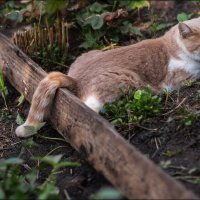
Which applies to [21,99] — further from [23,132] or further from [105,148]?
[105,148]

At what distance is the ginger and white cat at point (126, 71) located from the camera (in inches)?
166

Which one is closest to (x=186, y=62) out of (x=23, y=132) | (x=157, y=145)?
(x=157, y=145)

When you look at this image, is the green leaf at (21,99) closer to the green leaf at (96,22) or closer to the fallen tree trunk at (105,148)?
the fallen tree trunk at (105,148)

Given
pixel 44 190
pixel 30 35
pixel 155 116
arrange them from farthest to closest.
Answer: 1. pixel 30 35
2. pixel 155 116
3. pixel 44 190

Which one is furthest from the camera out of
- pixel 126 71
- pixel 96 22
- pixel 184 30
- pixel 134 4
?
pixel 134 4

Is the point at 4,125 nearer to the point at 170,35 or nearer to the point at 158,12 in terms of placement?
the point at 170,35

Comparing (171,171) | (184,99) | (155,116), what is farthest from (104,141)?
(184,99)

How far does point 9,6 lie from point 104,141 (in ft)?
11.4

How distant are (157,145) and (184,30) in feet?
5.24

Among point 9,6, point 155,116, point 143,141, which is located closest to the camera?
point 143,141

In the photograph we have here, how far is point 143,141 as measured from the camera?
12.6 ft

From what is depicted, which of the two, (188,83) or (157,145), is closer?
(157,145)

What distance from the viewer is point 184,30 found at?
4.90m

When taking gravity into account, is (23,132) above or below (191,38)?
below
